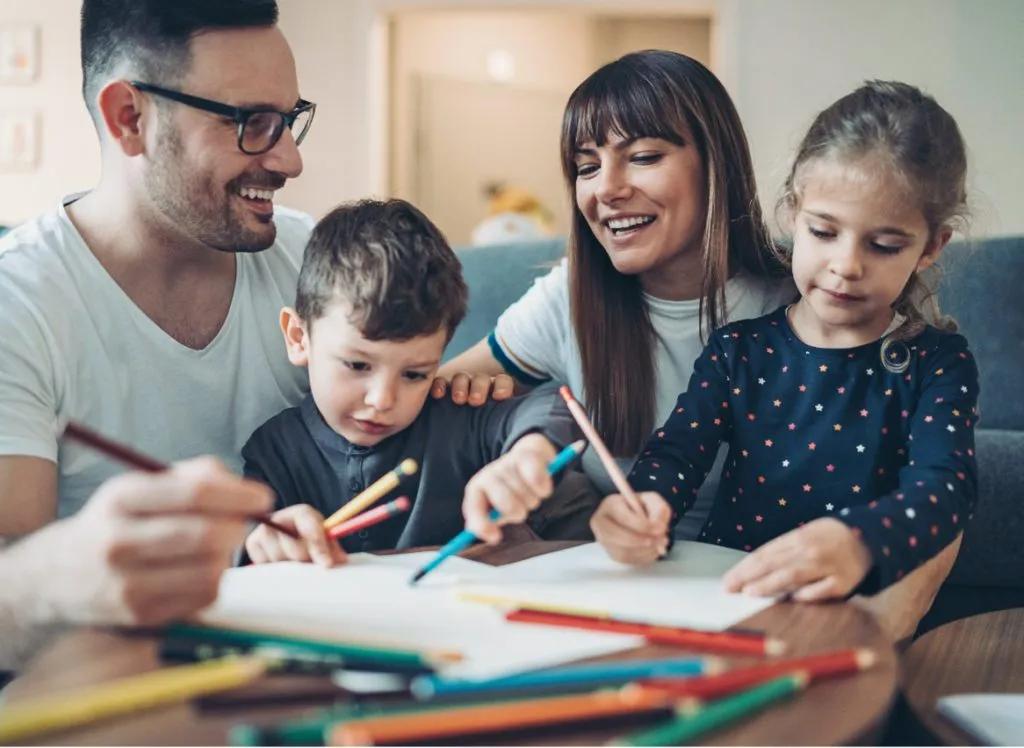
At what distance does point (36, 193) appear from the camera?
4.64 metres

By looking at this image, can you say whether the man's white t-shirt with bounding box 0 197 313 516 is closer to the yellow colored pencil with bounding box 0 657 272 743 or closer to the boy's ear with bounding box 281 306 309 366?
the boy's ear with bounding box 281 306 309 366

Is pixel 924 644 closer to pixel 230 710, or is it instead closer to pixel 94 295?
pixel 230 710

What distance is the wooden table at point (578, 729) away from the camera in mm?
582

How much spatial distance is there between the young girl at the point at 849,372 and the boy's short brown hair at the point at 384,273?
300 millimetres

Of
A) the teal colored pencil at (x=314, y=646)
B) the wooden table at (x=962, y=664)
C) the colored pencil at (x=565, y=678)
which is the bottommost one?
the wooden table at (x=962, y=664)

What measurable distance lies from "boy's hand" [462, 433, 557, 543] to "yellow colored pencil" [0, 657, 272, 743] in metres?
0.32

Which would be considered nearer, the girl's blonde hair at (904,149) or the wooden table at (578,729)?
the wooden table at (578,729)

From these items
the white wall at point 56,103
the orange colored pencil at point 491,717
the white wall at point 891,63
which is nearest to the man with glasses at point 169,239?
the orange colored pencil at point 491,717

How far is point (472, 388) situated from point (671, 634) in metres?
0.68

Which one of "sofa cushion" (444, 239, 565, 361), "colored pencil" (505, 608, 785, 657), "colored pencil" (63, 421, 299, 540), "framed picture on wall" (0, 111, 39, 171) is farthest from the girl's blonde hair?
"framed picture on wall" (0, 111, 39, 171)

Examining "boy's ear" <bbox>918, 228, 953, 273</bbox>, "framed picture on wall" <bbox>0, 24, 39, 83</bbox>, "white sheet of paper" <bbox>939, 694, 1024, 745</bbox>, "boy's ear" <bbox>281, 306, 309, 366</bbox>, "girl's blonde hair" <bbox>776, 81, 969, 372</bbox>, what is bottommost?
"white sheet of paper" <bbox>939, 694, 1024, 745</bbox>

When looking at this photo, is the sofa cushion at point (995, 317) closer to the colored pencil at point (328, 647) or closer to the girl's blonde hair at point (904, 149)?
the girl's blonde hair at point (904, 149)

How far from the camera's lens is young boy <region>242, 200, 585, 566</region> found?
117 centimetres

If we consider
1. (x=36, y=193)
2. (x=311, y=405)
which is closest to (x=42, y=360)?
(x=311, y=405)
